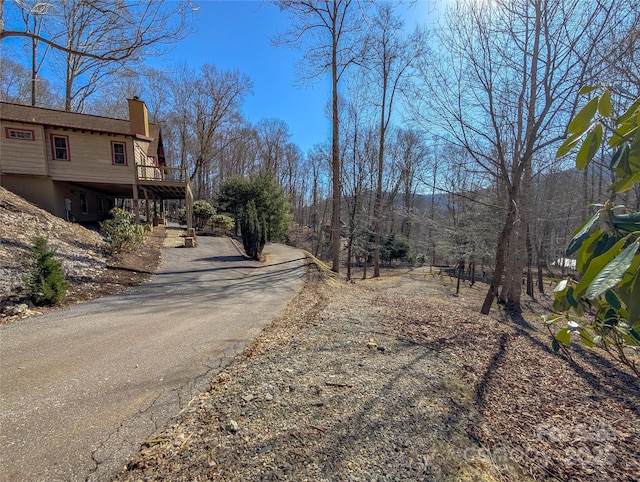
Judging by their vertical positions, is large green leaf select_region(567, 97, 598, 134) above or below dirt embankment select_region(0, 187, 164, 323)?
above

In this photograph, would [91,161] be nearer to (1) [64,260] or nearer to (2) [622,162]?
(1) [64,260]

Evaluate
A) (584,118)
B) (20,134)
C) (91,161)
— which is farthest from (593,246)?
(20,134)

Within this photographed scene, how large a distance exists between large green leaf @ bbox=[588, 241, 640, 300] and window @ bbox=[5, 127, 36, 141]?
17.6 metres

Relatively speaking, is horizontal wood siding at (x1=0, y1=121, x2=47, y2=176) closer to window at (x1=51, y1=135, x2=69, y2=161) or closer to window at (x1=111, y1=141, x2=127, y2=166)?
window at (x1=51, y1=135, x2=69, y2=161)

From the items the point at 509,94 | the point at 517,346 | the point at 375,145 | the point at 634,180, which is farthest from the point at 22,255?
the point at 375,145

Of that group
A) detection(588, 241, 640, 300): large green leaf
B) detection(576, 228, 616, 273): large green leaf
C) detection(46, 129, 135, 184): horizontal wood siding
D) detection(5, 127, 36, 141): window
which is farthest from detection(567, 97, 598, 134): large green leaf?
detection(5, 127, 36, 141): window

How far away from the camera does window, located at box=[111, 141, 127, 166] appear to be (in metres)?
13.5

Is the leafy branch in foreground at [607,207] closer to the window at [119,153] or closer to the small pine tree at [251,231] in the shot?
the small pine tree at [251,231]

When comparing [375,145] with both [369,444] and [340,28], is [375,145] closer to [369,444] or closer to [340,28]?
[340,28]

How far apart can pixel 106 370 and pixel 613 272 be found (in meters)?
4.14

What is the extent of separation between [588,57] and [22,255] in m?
11.6

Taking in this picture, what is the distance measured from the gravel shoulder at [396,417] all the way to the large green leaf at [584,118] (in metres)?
2.16

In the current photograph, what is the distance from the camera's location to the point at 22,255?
20.0 feet

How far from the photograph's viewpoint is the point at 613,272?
1.80 ft
